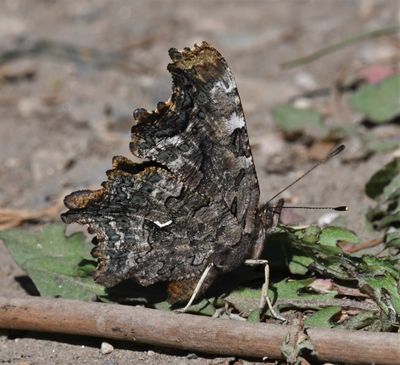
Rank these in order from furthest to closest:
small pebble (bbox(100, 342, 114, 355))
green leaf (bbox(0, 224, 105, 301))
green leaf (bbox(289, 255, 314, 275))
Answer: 1. green leaf (bbox(0, 224, 105, 301))
2. green leaf (bbox(289, 255, 314, 275))
3. small pebble (bbox(100, 342, 114, 355))

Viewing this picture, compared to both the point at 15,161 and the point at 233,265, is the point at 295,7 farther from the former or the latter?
the point at 233,265

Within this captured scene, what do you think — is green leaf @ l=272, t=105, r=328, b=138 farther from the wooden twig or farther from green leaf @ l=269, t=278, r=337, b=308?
the wooden twig

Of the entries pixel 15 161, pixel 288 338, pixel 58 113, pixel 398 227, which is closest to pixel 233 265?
pixel 288 338

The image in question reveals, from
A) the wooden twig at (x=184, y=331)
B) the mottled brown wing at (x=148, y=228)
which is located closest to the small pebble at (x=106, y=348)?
the wooden twig at (x=184, y=331)

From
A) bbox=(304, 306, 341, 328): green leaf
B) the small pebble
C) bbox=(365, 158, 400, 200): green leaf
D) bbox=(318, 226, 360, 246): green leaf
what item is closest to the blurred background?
bbox=(365, 158, 400, 200): green leaf

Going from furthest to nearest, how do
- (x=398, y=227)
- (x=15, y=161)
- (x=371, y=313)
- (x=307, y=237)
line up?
(x=15, y=161) → (x=398, y=227) → (x=307, y=237) → (x=371, y=313)

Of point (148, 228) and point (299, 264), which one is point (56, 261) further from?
point (299, 264)

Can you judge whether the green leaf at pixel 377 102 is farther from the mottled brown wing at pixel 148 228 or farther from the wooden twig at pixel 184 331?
the wooden twig at pixel 184 331
